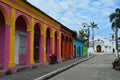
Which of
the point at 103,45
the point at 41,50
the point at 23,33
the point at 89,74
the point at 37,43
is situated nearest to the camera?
the point at 89,74

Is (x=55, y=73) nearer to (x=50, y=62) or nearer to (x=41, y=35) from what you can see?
(x=41, y=35)

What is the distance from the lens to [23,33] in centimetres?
2297

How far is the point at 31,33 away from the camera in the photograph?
21.1 meters

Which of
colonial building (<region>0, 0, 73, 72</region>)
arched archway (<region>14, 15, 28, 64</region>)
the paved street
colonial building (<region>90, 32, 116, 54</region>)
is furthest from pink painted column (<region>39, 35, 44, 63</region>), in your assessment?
colonial building (<region>90, 32, 116, 54</region>)

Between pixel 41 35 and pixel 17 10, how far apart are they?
21.7 ft

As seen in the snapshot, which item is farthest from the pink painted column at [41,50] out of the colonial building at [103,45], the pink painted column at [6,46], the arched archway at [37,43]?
the colonial building at [103,45]

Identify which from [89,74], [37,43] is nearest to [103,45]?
[37,43]

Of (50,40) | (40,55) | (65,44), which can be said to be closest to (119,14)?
(65,44)

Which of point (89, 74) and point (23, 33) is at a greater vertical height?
point (23, 33)

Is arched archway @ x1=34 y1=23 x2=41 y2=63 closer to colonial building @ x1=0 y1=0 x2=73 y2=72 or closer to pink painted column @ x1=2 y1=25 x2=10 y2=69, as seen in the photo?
colonial building @ x1=0 y1=0 x2=73 y2=72

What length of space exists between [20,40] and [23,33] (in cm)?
66

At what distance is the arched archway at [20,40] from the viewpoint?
2186 cm

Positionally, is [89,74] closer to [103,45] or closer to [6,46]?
[6,46]

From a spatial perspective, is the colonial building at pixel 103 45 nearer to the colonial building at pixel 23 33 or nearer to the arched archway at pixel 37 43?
the colonial building at pixel 23 33
